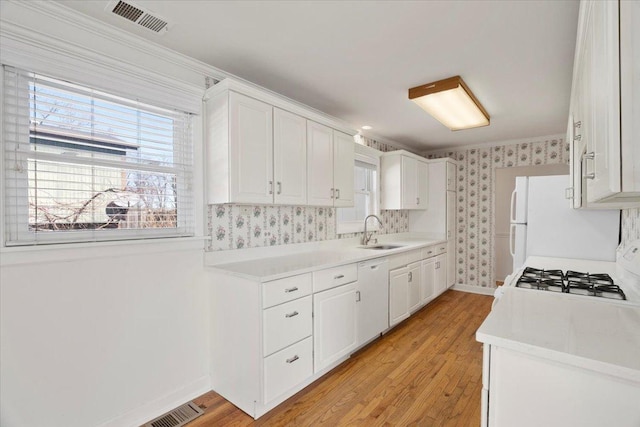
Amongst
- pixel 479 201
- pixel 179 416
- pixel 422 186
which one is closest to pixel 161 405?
pixel 179 416

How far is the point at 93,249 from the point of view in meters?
1.74

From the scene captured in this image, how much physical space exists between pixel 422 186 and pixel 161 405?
13.7 ft

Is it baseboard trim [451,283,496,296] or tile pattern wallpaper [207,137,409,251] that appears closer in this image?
tile pattern wallpaper [207,137,409,251]

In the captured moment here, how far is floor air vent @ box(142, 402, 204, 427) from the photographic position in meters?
1.91

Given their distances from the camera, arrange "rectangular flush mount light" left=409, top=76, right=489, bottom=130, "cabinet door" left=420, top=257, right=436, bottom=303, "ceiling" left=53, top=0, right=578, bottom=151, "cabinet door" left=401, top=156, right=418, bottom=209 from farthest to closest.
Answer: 1. "cabinet door" left=401, top=156, right=418, bottom=209
2. "cabinet door" left=420, top=257, right=436, bottom=303
3. "rectangular flush mount light" left=409, top=76, right=489, bottom=130
4. "ceiling" left=53, top=0, right=578, bottom=151

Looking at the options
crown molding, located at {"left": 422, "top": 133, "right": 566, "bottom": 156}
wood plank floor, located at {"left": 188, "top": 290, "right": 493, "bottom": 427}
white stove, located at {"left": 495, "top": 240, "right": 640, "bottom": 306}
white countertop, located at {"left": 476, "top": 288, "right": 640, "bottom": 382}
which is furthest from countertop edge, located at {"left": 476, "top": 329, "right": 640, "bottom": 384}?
crown molding, located at {"left": 422, "top": 133, "right": 566, "bottom": 156}

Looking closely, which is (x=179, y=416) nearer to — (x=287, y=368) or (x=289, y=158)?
(x=287, y=368)

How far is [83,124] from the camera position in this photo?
1755 millimetres

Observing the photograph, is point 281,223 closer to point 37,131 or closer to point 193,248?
point 193,248

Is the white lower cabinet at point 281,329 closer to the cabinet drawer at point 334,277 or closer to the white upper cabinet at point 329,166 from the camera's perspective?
the cabinet drawer at point 334,277

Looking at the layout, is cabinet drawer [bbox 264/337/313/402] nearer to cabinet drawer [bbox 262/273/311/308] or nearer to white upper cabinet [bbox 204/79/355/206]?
cabinet drawer [bbox 262/273/311/308]

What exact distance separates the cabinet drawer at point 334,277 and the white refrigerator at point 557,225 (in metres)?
1.81

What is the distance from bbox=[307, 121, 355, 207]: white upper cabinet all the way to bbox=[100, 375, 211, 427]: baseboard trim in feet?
5.28

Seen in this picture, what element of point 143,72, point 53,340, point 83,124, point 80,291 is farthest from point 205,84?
point 53,340
